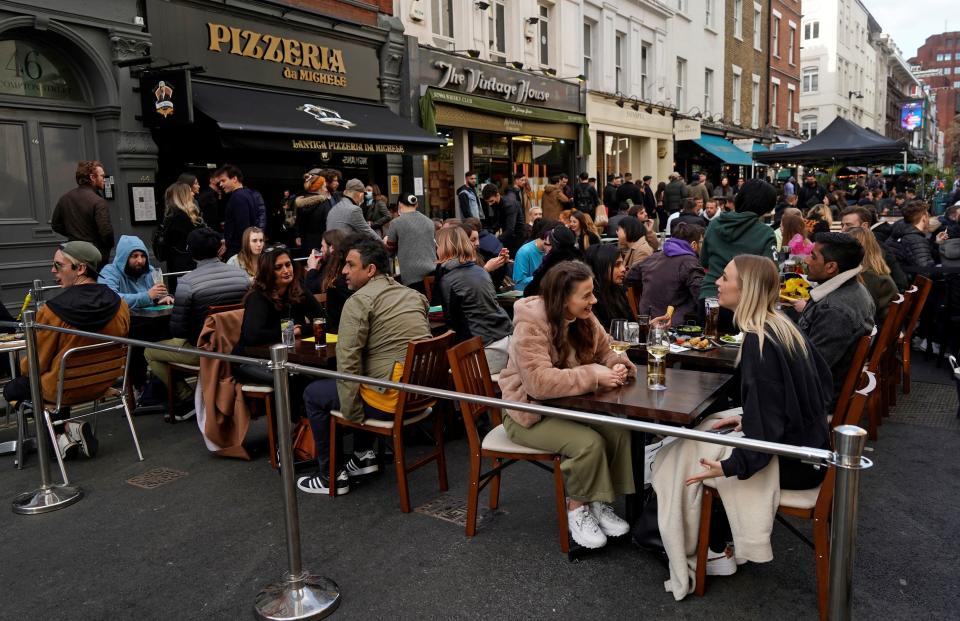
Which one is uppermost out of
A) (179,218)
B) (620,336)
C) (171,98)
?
(171,98)

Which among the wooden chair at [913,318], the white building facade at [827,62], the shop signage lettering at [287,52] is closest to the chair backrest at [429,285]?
the wooden chair at [913,318]

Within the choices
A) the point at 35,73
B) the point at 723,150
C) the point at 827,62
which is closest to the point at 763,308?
the point at 35,73

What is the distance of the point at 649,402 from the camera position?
3.59 m

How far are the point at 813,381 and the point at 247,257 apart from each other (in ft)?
17.5

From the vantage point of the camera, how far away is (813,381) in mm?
3193

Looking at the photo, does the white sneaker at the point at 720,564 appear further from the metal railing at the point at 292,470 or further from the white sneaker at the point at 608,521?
the metal railing at the point at 292,470

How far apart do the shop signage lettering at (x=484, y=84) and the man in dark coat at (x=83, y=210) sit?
26.4 feet

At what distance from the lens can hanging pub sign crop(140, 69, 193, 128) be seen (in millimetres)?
9469

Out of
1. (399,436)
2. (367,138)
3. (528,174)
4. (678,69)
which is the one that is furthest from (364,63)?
(678,69)

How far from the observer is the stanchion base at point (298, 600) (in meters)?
3.32

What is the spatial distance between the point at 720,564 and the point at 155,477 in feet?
12.3

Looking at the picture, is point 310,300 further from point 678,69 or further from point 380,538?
point 678,69

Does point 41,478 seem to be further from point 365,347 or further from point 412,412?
point 412,412

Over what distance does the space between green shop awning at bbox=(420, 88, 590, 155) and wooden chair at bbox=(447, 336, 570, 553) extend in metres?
10.5
